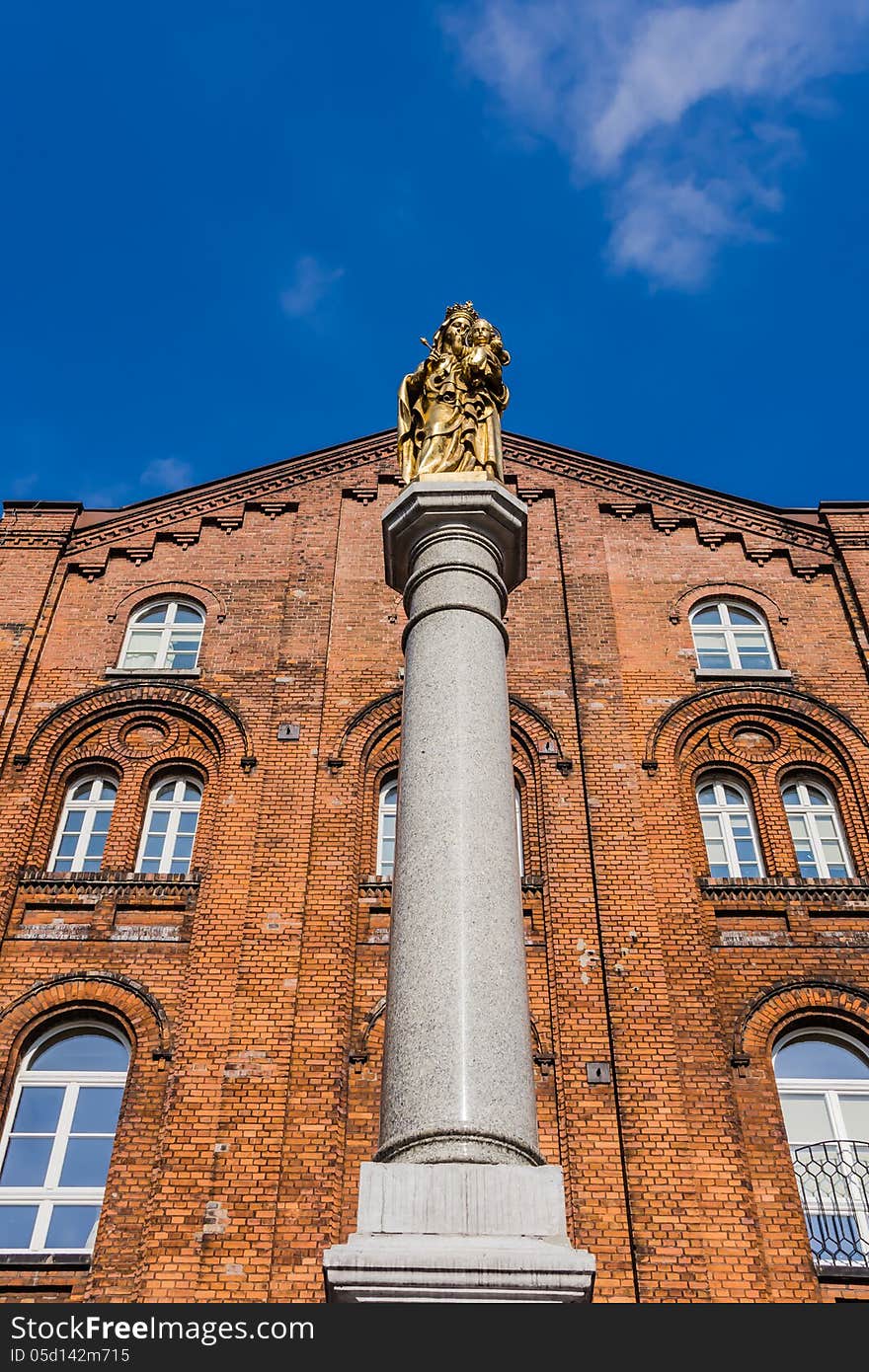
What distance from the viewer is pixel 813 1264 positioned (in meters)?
11.6

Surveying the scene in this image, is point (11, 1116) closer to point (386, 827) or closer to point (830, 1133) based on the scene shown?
point (386, 827)

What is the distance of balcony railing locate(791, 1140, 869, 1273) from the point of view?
1169 cm

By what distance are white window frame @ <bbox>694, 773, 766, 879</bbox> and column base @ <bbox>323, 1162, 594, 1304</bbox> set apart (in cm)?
916

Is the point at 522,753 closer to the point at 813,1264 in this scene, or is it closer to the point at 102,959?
the point at 102,959

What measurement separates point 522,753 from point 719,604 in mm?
4211

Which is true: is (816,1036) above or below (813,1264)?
above

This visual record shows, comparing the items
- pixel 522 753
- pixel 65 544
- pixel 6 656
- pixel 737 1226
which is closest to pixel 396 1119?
pixel 737 1226

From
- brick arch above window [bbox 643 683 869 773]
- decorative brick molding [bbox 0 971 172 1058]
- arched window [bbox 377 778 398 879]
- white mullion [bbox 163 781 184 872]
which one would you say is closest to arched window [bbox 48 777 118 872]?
white mullion [bbox 163 781 184 872]

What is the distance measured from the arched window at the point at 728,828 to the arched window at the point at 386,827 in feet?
12.1

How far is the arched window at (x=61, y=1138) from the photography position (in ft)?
39.1

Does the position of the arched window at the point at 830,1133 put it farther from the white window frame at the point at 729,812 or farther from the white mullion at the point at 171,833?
the white mullion at the point at 171,833

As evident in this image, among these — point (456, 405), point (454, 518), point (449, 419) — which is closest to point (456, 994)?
point (454, 518)

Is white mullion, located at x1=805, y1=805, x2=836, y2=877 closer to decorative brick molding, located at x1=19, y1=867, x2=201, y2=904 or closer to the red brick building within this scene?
the red brick building

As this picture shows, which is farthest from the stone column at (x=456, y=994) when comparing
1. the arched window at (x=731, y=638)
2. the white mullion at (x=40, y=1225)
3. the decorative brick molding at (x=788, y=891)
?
the arched window at (x=731, y=638)
